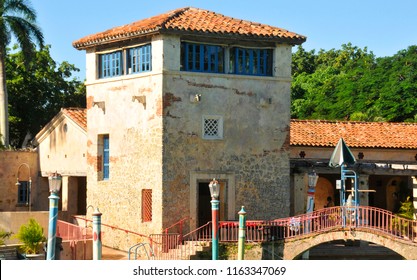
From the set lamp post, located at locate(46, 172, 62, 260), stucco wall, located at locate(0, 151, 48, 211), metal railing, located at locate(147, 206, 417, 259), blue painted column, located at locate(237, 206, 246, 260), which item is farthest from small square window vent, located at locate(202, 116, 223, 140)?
stucco wall, located at locate(0, 151, 48, 211)

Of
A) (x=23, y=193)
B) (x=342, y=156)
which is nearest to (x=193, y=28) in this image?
A: (x=342, y=156)

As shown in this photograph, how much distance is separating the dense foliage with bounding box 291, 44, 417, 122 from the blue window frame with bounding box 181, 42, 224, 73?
70.9 feet

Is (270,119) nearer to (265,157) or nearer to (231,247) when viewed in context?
(265,157)

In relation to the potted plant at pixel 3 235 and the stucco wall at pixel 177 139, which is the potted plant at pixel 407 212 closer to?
the stucco wall at pixel 177 139

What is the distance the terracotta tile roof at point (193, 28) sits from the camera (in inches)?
1663

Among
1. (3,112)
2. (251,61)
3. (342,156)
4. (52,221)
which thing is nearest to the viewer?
(52,221)

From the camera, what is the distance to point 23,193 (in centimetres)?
5166

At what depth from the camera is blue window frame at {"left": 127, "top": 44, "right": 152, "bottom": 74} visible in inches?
1689

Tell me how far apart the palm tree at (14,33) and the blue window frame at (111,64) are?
1046 centimetres

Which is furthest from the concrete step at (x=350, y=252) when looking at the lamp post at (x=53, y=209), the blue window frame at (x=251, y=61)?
the lamp post at (x=53, y=209)

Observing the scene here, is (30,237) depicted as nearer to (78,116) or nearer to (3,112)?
(78,116)

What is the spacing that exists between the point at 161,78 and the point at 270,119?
4644 millimetres

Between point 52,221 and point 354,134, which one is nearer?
point 52,221

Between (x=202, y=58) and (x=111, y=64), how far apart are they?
3824mm
